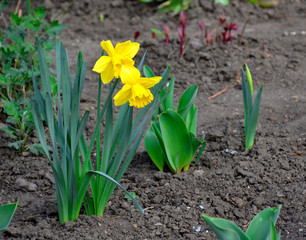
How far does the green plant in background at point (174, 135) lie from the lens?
89.7 inches

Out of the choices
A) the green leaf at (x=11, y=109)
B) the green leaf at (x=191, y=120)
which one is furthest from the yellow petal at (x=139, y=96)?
the green leaf at (x=11, y=109)

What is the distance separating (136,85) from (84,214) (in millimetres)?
777

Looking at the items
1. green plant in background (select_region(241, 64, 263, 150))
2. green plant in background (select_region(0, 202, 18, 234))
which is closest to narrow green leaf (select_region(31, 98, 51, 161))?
green plant in background (select_region(0, 202, 18, 234))

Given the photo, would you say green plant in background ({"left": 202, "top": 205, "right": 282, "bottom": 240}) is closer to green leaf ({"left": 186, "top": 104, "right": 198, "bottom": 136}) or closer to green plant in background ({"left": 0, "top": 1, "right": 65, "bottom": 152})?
green leaf ({"left": 186, "top": 104, "right": 198, "bottom": 136})

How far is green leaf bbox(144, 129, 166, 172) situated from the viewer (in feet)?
7.80

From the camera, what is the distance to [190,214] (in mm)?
2051

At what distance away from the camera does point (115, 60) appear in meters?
1.53

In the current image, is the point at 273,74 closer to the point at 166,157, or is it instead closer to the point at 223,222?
the point at 166,157

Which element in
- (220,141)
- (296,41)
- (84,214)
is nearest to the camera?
(84,214)

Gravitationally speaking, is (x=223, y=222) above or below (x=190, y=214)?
above

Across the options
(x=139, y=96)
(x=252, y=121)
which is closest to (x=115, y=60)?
(x=139, y=96)

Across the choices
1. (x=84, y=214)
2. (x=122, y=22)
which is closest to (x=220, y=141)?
(x=84, y=214)

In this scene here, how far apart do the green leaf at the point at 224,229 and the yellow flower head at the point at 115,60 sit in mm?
544

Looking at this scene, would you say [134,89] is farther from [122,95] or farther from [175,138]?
[175,138]
